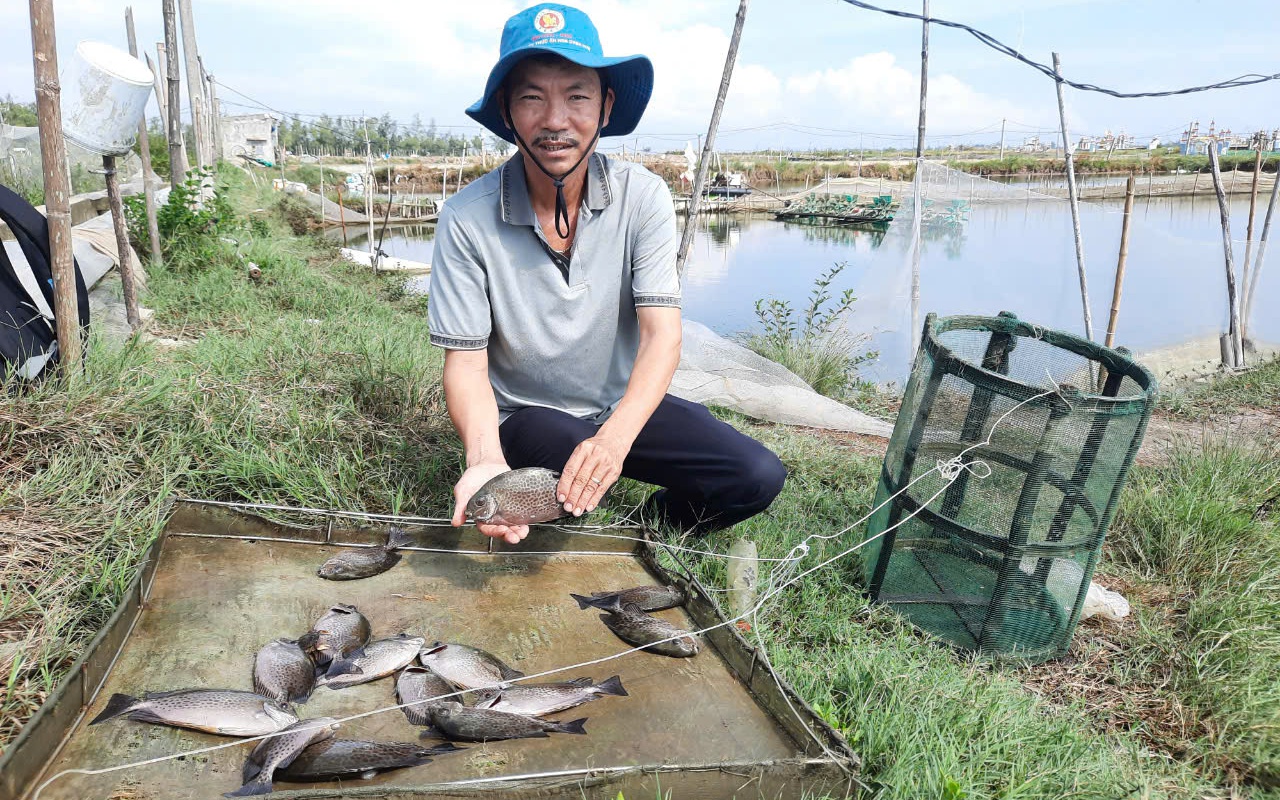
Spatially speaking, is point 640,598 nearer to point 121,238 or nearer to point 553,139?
point 553,139

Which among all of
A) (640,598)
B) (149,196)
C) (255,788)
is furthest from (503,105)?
(149,196)

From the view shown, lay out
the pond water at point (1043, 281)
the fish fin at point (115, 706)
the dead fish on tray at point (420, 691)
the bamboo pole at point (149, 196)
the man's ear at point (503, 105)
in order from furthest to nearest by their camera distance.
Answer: the pond water at point (1043, 281) → the bamboo pole at point (149, 196) → the man's ear at point (503, 105) → the dead fish on tray at point (420, 691) → the fish fin at point (115, 706)

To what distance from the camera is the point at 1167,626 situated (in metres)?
2.83

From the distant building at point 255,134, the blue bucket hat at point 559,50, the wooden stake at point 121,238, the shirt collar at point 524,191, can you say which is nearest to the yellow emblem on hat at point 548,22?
the blue bucket hat at point 559,50

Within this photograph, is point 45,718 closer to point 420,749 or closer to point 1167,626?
point 420,749

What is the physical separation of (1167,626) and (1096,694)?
0.52 m

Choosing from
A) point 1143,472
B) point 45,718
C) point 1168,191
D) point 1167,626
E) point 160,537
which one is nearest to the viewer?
point 45,718

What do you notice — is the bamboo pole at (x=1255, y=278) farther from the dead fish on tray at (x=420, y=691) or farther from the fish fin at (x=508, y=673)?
the dead fish on tray at (x=420, y=691)

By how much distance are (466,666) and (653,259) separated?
144cm

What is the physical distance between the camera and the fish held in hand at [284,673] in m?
1.82

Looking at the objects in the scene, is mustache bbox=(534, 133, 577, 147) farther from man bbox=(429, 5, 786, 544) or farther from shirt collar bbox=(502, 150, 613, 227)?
shirt collar bbox=(502, 150, 613, 227)

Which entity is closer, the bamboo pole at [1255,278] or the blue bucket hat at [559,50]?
the blue bucket hat at [559,50]

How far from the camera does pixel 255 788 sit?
1511mm

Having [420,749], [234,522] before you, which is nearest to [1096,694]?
[420,749]
